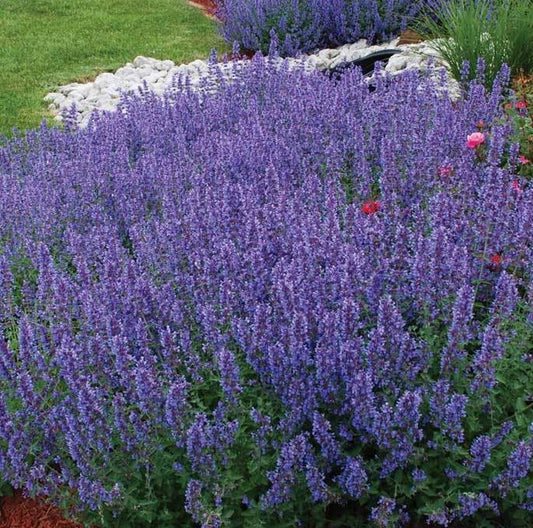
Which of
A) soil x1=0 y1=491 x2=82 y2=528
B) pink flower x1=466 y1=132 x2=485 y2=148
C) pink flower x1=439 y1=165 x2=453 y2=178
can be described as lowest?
soil x1=0 y1=491 x2=82 y2=528

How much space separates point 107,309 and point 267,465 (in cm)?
108

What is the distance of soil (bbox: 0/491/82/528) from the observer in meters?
3.40

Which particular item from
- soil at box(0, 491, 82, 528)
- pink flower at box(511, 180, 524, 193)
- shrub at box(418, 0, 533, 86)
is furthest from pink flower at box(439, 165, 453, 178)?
shrub at box(418, 0, 533, 86)

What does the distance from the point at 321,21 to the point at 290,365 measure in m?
8.59

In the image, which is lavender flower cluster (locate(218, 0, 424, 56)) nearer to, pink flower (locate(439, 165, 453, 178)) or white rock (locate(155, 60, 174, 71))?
white rock (locate(155, 60, 174, 71))

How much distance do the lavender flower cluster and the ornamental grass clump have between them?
20.7ft

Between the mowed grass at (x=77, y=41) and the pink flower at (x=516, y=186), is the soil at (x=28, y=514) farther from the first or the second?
the mowed grass at (x=77, y=41)

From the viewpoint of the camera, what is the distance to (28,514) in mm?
3457

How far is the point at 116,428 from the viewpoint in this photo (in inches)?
120

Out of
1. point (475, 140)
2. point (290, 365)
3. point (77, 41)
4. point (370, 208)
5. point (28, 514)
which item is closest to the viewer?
point (290, 365)

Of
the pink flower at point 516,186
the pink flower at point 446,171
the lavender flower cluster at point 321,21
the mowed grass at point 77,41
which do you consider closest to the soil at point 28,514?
the pink flower at point 446,171

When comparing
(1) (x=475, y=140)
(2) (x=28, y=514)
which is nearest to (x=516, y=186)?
(1) (x=475, y=140)

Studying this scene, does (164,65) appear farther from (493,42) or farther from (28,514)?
(28,514)

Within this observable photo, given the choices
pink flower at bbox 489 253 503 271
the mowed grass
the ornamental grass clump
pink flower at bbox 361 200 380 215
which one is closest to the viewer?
the ornamental grass clump
